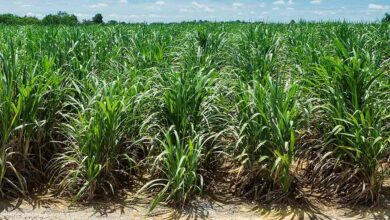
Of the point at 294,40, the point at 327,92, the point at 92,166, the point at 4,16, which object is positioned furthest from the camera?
the point at 4,16

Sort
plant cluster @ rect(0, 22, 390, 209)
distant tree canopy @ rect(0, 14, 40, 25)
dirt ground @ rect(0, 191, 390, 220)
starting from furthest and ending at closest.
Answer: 1. distant tree canopy @ rect(0, 14, 40, 25)
2. plant cluster @ rect(0, 22, 390, 209)
3. dirt ground @ rect(0, 191, 390, 220)

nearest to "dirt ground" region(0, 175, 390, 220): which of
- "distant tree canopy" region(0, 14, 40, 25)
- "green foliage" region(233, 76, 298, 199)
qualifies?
"green foliage" region(233, 76, 298, 199)

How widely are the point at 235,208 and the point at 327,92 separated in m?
1.23

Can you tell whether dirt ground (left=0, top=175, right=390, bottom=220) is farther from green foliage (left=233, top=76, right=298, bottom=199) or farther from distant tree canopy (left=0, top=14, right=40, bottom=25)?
distant tree canopy (left=0, top=14, right=40, bottom=25)

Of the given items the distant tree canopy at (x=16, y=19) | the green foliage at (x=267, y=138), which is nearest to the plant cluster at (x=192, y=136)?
the green foliage at (x=267, y=138)

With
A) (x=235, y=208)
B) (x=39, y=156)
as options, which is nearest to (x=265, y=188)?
(x=235, y=208)

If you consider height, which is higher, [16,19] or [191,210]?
[16,19]

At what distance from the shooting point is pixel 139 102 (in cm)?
402

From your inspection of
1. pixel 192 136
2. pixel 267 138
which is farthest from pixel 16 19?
pixel 267 138

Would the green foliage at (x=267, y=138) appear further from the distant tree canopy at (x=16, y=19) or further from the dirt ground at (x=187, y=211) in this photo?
the distant tree canopy at (x=16, y=19)

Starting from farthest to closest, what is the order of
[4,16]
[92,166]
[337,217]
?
[4,16], [92,166], [337,217]

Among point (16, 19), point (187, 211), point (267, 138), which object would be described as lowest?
point (187, 211)

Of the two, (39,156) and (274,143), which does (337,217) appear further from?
(39,156)

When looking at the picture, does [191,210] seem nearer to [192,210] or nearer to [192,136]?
[192,210]
